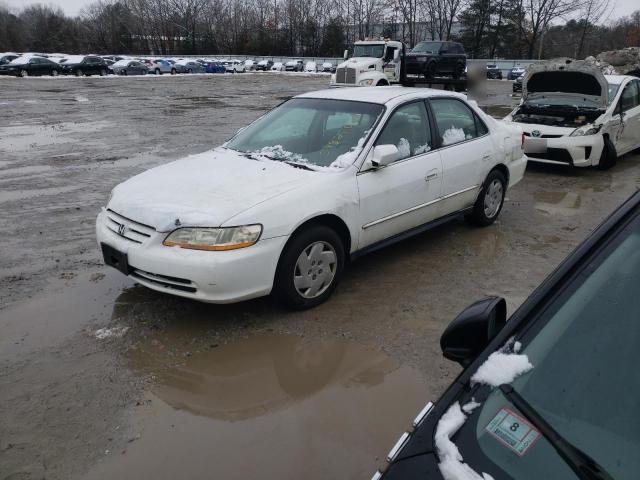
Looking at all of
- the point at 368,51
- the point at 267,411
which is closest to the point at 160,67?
the point at 368,51

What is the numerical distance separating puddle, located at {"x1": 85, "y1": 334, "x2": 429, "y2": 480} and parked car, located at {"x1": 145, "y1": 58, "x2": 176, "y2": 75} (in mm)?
50300

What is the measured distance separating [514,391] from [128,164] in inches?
369

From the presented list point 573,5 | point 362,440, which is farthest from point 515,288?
point 573,5

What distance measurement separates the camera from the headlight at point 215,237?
3557mm

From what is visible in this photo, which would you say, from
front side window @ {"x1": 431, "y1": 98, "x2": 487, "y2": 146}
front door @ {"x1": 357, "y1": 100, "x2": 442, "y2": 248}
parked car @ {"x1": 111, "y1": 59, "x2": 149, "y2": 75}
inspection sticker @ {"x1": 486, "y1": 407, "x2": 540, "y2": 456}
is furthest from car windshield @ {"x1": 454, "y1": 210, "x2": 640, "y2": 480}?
parked car @ {"x1": 111, "y1": 59, "x2": 149, "y2": 75}

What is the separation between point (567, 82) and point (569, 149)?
6.35 feet

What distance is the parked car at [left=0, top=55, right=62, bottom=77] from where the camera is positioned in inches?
1529

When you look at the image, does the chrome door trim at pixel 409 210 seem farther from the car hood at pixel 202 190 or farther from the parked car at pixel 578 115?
the parked car at pixel 578 115

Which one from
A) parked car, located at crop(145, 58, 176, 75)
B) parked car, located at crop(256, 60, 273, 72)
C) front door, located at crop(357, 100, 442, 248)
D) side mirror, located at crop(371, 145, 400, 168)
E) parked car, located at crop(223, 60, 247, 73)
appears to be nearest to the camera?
side mirror, located at crop(371, 145, 400, 168)

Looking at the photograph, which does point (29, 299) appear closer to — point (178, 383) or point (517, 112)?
point (178, 383)

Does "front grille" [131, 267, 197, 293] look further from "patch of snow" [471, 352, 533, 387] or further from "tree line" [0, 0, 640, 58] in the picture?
"tree line" [0, 0, 640, 58]

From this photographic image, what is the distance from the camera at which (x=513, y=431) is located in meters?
1.32

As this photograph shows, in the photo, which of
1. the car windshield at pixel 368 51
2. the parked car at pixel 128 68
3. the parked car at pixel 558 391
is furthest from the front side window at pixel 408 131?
the parked car at pixel 128 68

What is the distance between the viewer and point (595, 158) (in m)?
8.84
